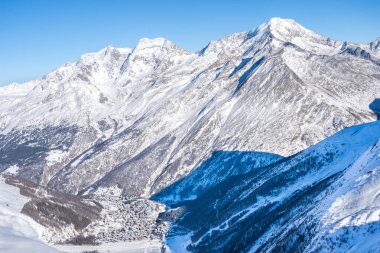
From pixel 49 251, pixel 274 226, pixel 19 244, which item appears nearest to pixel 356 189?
pixel 274 226

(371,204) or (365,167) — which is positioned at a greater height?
(365,167)

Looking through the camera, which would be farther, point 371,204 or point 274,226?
point 274,226

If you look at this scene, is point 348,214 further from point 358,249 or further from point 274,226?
point 274,226

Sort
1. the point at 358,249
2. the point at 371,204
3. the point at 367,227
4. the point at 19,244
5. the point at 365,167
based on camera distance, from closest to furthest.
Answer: the point at 358,249
the point at 367,227
the point at 371,204
the point at 365,167
the point at 19,244

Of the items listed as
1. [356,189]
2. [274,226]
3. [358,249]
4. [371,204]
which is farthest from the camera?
[274,226]

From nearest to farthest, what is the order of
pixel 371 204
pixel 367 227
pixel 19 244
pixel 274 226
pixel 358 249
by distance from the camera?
pixel 358 249, pixel 367 227, pixel 371 204, pixel 19 244, pixel 274 226

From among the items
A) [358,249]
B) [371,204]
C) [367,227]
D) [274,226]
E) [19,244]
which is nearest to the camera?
[358,249]

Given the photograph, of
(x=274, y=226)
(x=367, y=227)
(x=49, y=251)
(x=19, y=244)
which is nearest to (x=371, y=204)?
(x=367, y=227)

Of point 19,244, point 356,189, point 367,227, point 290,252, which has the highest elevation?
point 356,189

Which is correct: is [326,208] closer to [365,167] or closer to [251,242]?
[365,167]
